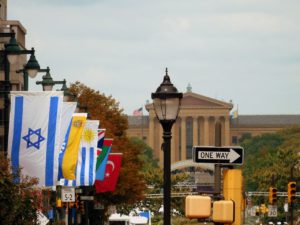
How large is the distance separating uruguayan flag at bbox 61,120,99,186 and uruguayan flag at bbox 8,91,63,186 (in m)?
15.8

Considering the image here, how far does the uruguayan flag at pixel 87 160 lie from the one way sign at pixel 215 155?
25891 mm

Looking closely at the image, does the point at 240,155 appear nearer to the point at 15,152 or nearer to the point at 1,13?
the point at 15,152

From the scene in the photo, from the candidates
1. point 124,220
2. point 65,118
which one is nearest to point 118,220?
point 124,220

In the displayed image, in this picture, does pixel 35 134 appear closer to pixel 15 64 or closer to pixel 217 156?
pixel 217 156

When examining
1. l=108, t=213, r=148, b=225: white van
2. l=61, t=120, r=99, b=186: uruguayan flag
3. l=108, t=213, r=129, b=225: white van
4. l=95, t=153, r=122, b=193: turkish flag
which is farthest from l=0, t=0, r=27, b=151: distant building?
l=108, t=213, r=148, b=225: white van

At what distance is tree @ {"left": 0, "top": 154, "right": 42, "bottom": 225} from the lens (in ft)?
110

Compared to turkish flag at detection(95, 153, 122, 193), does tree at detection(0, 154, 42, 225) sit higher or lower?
lower

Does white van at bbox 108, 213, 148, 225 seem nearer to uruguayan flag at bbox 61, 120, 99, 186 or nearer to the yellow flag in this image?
uruguayan flag at bbox 61, 120, 99, 186

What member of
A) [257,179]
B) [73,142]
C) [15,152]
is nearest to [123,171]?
[73,142]

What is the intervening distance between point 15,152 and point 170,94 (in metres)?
10.4

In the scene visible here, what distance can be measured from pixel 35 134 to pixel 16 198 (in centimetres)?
317

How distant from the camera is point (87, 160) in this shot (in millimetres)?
55406

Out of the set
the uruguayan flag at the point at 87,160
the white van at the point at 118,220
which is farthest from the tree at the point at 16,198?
the white van at the point at 118,220

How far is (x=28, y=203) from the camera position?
35.8 metres
